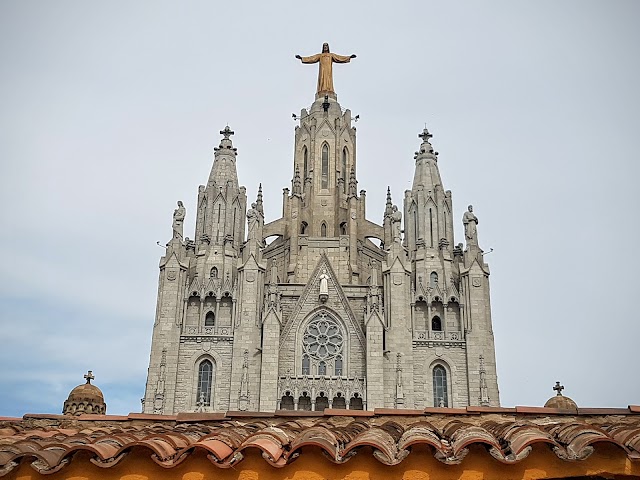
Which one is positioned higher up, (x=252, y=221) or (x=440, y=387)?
(x=252, y=221)

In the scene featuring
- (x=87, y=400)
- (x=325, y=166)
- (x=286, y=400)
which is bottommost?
(x=87, y=400)

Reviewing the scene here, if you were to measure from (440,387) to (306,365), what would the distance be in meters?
6.24

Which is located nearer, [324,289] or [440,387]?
[440,387]

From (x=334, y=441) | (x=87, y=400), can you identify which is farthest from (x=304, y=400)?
(x=334, y=441)

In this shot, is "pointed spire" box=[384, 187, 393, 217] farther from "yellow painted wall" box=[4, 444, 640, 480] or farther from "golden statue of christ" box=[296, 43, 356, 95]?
"yellow painted wall" box=[4, 444, 640, 480]

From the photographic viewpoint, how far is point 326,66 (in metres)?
51.3

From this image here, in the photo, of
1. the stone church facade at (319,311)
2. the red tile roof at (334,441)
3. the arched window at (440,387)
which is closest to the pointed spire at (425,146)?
the stone church facade at (319,311)

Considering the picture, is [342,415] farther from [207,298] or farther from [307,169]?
[307,169]

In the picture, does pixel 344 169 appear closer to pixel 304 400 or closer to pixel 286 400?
pixel 304 400

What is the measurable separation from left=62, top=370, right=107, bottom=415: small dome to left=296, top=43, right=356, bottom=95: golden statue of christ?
1094 inches

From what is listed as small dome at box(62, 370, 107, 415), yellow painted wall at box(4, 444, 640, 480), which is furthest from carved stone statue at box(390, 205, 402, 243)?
yellow painted wall at box(4, 444, 640, 480)

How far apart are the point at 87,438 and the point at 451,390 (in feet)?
99.1

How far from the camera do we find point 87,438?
7.67m

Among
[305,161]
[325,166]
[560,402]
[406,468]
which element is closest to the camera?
[406,468]
